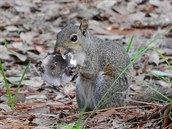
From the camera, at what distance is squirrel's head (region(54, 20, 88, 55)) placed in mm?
5246

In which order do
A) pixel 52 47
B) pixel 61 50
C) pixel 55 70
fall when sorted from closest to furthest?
1. pixel 55 70
2. pixel 61 50
3. pixel 52 47

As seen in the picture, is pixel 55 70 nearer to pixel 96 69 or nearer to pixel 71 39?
pixel 71 39

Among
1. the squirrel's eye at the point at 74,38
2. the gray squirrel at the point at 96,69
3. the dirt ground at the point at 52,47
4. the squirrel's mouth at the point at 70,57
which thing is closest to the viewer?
the dirt ground at the point at 52,47

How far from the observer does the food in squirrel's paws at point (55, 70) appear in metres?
5.02

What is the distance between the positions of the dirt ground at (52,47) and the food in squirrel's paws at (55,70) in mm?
341

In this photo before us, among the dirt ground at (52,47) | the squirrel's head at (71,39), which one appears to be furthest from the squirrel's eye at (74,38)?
the dirt ground at (52,47)

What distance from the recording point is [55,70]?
5066mm

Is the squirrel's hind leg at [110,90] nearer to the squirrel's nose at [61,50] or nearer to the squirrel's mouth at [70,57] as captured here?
the squirrel's mouth at [70,57]

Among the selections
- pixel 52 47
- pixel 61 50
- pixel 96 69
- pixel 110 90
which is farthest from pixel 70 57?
pixel 52 47

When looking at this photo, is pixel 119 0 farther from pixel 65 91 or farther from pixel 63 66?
pixel 63 66

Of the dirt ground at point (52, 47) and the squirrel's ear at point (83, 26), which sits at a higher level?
the squirrel's ear at point (83, 26)

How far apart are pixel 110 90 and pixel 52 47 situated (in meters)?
2.97

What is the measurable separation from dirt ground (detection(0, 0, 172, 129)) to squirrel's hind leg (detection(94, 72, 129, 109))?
210mm

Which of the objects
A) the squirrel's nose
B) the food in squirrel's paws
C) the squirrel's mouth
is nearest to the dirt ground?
the food in squirrel's paws
